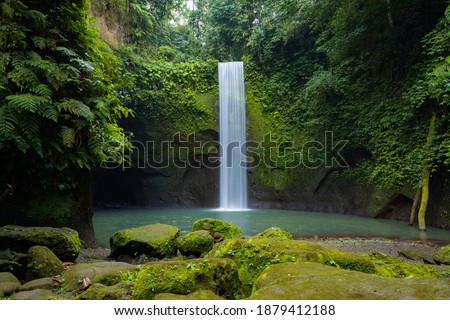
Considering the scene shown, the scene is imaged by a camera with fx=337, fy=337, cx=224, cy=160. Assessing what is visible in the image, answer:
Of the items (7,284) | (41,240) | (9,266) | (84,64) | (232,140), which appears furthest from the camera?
(232,140)

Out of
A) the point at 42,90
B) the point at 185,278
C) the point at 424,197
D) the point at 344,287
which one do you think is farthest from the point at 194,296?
the point at 424,197

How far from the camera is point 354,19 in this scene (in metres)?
12.4

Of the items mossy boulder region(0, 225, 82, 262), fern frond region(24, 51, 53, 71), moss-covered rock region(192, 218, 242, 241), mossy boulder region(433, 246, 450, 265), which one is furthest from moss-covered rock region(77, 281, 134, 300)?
mossy boulder region(433, 246, 450, 265)

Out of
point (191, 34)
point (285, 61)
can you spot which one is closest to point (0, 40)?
point (285, 61)

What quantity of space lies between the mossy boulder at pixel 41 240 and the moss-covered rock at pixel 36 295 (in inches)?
57.6

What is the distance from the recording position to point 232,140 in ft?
59.3

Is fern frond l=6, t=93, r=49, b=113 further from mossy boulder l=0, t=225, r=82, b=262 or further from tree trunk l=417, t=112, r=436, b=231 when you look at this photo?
tree trunk l=417, t=112, r=436, b=231

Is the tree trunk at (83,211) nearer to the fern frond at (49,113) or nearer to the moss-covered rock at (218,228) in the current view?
the fern frond at (49,113)

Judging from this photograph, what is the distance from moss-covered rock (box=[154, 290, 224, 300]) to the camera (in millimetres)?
2367

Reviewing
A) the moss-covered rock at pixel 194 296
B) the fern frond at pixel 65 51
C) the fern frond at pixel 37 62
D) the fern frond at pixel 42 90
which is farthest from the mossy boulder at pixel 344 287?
the fern frond at pixel 65 51

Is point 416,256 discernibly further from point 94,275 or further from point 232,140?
point 232,140

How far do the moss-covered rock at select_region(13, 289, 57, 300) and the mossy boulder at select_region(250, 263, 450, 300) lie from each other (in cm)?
206

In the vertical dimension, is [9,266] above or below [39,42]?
below

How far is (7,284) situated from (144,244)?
2346mm
